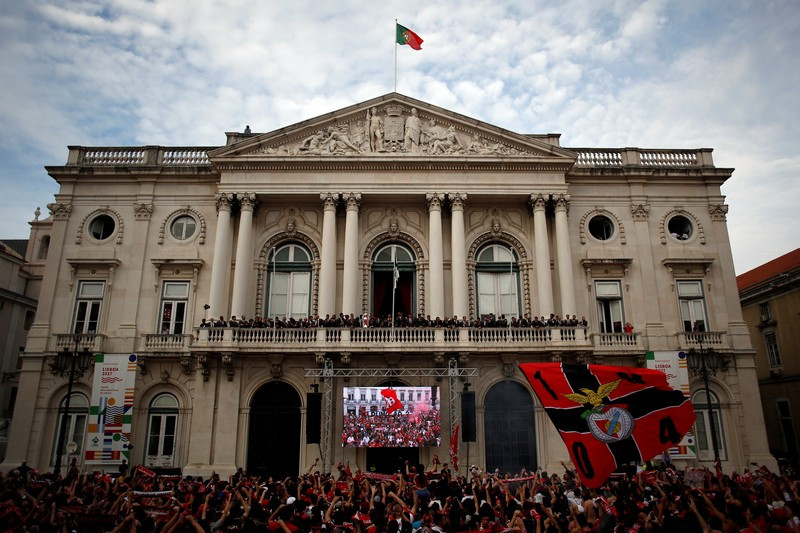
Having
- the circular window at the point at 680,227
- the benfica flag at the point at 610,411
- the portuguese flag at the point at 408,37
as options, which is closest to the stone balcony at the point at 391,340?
the circular window at the point at 680,227

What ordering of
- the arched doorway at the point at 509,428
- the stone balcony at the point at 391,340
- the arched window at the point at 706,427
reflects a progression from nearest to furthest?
the stone balcony at the point at 391,340 → the arched doorway at the point at 509,428 → the arched window at the point at 706,427

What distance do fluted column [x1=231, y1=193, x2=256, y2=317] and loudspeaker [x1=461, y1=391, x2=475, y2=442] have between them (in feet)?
37.8

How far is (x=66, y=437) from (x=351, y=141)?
66.1 ft

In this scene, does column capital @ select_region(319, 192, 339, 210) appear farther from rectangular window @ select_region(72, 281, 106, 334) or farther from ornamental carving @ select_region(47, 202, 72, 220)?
ornamental carving @ select_region(47, 202, 72, 220)

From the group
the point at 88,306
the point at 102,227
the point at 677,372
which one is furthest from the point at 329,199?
the point at 677,372

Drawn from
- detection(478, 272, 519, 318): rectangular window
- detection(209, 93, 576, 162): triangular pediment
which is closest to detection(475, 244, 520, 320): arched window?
detection(478, 272, 519, 318): rectangular window

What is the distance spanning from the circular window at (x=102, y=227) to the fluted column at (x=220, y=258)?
19.7 ft

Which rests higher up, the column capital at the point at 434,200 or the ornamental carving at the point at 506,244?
the column capital at the point at 434,200

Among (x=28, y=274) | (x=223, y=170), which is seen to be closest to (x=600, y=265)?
(x=223, y=170)

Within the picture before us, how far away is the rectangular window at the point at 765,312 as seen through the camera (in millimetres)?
37812

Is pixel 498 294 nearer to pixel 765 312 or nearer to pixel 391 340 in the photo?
pixel 391 340

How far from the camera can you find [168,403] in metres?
28.6

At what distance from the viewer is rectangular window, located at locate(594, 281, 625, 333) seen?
3027cm

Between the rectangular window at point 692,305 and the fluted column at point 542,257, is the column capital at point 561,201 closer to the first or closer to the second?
the fluted column at point 542,257
